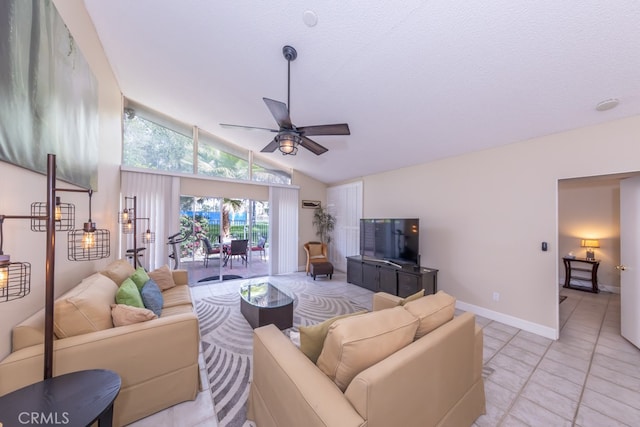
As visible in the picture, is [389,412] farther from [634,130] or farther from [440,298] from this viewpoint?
[634,130]

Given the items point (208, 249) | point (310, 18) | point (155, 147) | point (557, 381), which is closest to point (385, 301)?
point (557, 381)

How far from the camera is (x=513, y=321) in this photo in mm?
3186

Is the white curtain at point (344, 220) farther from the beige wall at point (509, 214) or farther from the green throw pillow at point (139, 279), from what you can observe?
the green throw pillow at point (139, 279)

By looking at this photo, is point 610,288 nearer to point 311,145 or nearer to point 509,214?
point 509,214

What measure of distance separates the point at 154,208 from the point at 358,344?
4.96m

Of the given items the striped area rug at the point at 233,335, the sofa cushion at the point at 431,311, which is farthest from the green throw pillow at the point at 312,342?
the striped area rug at the point at 233,335

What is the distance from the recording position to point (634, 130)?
240 cm

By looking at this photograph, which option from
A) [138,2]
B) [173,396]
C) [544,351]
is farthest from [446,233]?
[138,2]

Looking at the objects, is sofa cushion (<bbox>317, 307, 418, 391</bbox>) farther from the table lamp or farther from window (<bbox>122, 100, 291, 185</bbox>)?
the table lamp

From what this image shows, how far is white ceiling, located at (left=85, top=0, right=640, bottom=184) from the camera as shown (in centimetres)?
173

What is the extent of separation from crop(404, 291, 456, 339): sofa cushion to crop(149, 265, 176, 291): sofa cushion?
3151mm

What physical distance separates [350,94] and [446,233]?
2753 millimetres

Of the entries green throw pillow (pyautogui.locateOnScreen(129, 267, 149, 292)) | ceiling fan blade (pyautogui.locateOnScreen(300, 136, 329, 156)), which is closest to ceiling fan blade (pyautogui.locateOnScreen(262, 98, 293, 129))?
ceiling fan blade (pyautogui.locateOnScreen(300, 136, 329, 156))

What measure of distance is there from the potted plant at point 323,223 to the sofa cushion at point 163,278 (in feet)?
12.7
